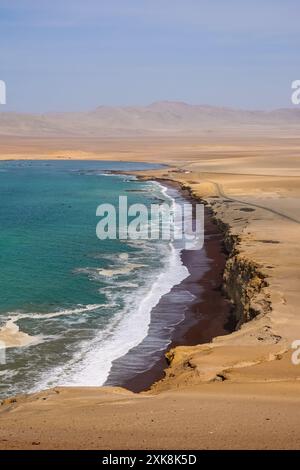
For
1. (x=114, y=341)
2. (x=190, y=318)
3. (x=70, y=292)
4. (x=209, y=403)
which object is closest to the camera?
(x=209, y=403)

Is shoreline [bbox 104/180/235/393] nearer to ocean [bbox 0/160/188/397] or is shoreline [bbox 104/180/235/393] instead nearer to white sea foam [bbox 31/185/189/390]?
white sea foam [bbox 31/185/189/390]

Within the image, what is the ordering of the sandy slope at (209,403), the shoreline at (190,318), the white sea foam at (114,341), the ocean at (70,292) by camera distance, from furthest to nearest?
the ocean at (70,292) < the shoreline at (190,318) < the white sea foam at (114,341) < the sandy slope at (209,403)

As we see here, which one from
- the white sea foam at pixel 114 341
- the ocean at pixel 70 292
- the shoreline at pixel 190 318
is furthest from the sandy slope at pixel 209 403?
the ocean at pixel 70 292

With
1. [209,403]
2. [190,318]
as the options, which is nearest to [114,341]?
[190,318]

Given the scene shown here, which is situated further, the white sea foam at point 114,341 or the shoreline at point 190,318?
the shoreline at point 190,318

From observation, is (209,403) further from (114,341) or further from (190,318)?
(190,318)

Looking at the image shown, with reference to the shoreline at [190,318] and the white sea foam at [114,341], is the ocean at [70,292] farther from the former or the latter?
the shoreline at [190,318]
